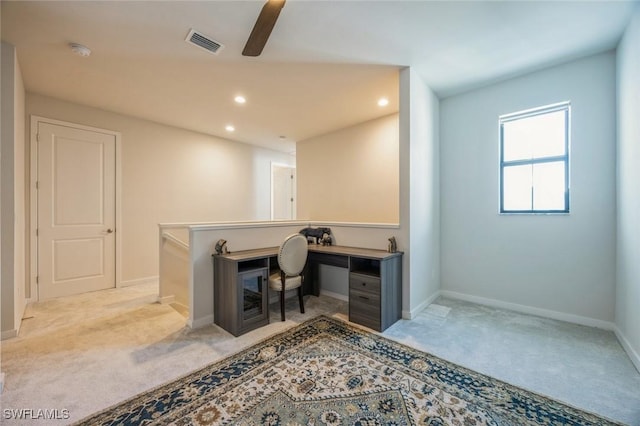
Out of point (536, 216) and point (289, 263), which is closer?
point (289, 263)

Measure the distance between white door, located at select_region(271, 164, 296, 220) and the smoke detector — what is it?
4.20 meters

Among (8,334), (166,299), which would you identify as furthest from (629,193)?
(8,334)

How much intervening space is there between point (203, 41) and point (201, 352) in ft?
9.38

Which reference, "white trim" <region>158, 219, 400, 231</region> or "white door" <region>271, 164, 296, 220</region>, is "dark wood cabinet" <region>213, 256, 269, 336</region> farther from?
"white door" <region>271, 164, 296, 220</region>

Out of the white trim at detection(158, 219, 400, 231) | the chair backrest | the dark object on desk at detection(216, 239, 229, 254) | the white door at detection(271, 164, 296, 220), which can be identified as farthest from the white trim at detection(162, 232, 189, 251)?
the white door at detection(271, 164, 296, 220)

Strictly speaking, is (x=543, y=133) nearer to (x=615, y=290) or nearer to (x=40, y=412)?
(x=615, y=290)

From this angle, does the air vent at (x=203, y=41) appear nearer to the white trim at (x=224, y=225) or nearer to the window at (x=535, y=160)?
the white trim at (x=224, y=225)

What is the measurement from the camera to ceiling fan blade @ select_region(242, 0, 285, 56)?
1.90 m

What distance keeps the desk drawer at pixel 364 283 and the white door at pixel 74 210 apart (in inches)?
156

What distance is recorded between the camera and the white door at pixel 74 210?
372 centimetres

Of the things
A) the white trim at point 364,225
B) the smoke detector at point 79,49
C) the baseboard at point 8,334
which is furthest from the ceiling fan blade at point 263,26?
the baseboard at point 8,334

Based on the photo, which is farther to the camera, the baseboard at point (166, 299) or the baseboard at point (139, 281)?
the baseboard at point (139, 281)

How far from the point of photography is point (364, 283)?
2852 millimetres

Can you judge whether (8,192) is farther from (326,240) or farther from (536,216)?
(536,216)
